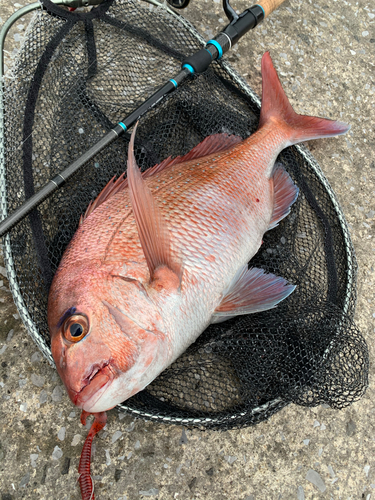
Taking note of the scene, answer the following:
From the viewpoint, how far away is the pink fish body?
1.11 m

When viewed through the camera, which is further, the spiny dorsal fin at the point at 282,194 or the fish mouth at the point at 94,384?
the spiny dorsal fin at the point at 282,194

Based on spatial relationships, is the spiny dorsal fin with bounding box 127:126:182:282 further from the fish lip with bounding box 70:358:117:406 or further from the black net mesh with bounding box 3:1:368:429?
the black net mesh with bounding box 3:1:368:429

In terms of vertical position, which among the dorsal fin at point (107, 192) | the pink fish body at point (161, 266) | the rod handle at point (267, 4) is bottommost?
the pink fish body at point (161, 266)

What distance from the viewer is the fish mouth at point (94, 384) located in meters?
1.06

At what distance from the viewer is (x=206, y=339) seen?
5.09 feet

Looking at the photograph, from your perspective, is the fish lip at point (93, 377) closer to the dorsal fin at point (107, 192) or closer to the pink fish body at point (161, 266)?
the pink fish body at point (161, 266)

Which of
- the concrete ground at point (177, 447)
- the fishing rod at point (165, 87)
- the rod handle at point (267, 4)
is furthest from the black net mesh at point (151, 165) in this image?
the rod handle at point (267, 4)

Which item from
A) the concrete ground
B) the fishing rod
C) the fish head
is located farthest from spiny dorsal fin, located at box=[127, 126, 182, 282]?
the concrete ground

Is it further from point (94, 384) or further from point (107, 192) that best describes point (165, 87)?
point (94, 384)

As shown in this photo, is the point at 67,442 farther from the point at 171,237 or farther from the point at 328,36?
the point at 328,36

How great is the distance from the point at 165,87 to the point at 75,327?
3.82 feet

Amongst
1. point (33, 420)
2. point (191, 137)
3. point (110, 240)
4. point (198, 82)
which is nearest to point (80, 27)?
point (198, 82)

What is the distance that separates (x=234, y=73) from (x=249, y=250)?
108 cm

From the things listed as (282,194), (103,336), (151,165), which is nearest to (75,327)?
(103,336)
